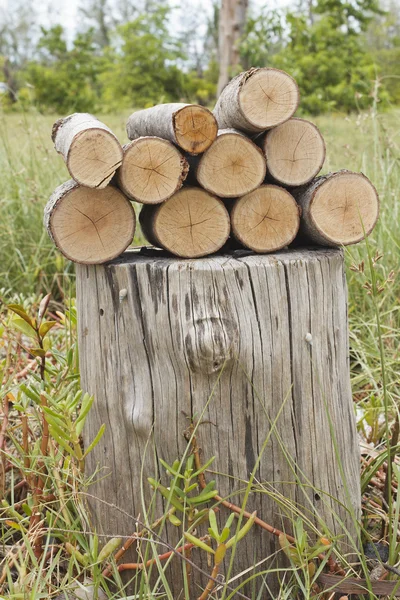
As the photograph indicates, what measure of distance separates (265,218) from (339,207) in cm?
21

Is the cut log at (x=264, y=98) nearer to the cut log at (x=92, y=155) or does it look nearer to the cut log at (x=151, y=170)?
the cut log at (x=151, y=170)

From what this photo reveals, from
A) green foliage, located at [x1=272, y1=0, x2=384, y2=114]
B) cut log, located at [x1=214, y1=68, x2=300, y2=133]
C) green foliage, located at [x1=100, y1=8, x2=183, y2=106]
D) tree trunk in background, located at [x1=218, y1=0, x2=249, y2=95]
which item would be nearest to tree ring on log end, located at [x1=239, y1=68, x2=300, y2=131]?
cut log, located at [x1=214, y1=68, x2=300, y2=133]

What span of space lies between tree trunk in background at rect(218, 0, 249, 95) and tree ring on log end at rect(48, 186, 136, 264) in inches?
356

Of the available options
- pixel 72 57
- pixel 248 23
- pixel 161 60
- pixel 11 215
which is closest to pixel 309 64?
pixel 248 23

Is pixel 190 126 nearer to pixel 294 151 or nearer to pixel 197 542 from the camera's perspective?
pixel 294 151

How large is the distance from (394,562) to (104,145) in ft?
4.35

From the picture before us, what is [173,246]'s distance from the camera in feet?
5.65

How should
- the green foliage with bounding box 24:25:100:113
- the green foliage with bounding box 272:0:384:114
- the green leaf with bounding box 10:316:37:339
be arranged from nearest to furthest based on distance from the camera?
the green leaf with bounding box 10:316:37:339 → the green foliage with bounding box 272:0:384:114 → the green foliage with bounding box 24:25:100:113

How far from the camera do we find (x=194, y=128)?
65.0 inches

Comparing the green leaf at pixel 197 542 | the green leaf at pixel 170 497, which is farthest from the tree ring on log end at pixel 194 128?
the green leaf at pixel 197 542

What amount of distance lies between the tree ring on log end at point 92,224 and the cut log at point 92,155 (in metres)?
0.09

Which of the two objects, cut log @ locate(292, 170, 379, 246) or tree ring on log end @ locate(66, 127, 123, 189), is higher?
tree ring on log end @ locate(66, 127, 123, 189)

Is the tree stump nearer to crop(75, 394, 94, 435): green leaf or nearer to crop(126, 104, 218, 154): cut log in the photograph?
Result: crop(75, 394, 94, 435): green leaf

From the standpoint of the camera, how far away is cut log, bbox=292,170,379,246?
5.73ft
